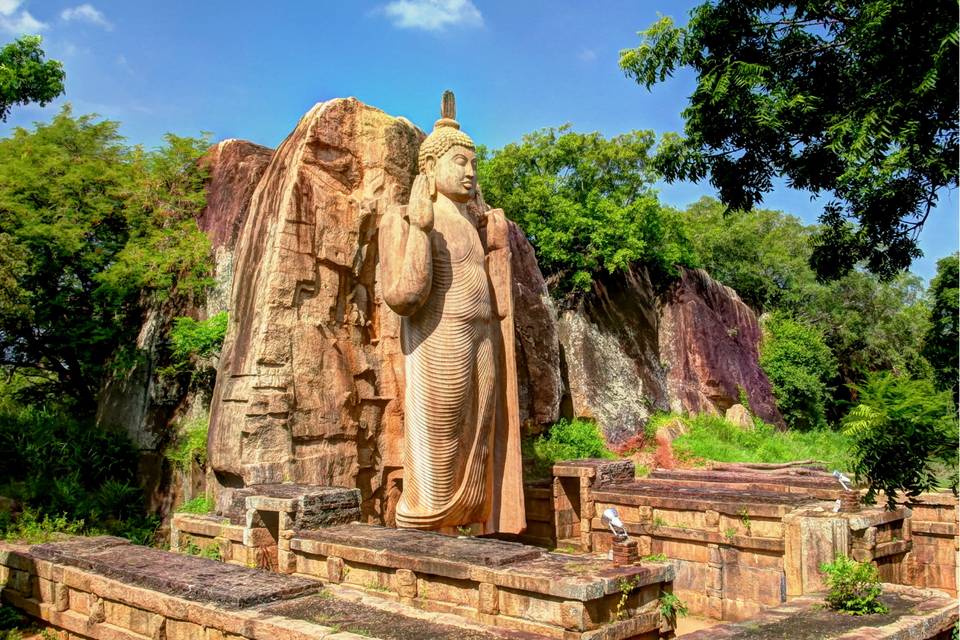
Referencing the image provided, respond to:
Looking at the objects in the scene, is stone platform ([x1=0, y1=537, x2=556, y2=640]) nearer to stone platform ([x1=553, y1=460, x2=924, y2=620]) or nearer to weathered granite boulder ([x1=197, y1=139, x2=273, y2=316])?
stone platform ([x1=553, y1=460, x2=924, y2=620])

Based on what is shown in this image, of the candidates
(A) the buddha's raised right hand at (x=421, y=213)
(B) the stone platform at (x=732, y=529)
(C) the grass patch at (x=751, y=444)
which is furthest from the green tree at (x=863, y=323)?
(A) the buddha's raised right hand at (x=421, y=213)

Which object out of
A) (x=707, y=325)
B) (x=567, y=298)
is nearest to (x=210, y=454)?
(x=567, y=298)

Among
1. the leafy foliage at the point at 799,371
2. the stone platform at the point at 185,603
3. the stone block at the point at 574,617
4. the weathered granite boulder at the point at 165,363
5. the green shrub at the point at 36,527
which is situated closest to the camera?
the stone platform at the point at 185,603

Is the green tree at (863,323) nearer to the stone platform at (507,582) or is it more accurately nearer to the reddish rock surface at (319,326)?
the reddish rock surface at (319,326)

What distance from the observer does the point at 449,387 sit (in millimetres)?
8750

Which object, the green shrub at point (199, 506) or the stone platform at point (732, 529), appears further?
the green shrub at point (199, 506)

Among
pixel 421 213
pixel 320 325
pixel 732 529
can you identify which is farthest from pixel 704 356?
pixel 421 213

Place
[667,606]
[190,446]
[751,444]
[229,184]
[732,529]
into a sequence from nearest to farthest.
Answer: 1. [667,606]
2. [732,529]
3. [190,446]
4. [229,184]
5. [751,444]

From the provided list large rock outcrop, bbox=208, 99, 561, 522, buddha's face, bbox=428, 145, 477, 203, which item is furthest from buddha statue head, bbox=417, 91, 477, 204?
large rock outcrop, bbox=208, 99, 561, 522

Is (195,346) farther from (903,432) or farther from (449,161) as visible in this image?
(903,432)

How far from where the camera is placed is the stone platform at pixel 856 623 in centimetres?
507

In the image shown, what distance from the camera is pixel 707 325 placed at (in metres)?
21.9

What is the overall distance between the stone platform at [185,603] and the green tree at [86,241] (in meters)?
7.34

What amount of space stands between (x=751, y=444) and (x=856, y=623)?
49.0ft
